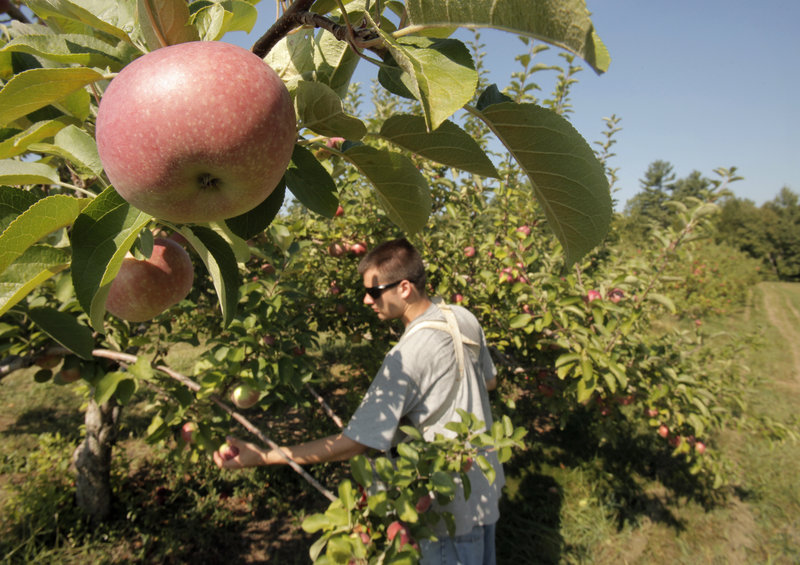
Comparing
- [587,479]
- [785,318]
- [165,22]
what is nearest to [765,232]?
[785,318]

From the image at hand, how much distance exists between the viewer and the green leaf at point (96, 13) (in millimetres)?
548

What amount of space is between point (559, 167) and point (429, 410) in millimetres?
1498

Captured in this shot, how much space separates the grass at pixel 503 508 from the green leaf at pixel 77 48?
1.99 m

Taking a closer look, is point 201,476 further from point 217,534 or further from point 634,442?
point 634,442

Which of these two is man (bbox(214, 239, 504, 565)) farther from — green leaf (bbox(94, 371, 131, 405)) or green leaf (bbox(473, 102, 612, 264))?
green leaf (bbox(473, 102, 612, 264))

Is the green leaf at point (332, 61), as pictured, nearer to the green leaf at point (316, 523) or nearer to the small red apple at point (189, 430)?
the green leaf at point (316, 523)

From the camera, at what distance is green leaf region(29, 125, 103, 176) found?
64 centimetres

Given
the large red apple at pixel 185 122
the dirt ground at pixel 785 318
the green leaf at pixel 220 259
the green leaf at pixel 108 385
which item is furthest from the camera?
the dirt ground at pixel 785 318

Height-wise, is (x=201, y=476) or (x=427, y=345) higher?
(x=427, y=345)

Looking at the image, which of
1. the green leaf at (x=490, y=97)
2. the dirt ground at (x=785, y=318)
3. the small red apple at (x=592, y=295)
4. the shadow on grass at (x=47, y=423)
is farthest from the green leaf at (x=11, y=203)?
the dirt ground at (x=785, y=318)

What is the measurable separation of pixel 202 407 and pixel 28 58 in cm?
173

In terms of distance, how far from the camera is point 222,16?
583 millimetres

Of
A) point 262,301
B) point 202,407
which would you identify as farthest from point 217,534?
point 262,301

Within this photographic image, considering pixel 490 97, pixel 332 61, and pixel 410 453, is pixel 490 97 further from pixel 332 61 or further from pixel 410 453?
pixel 410 453
